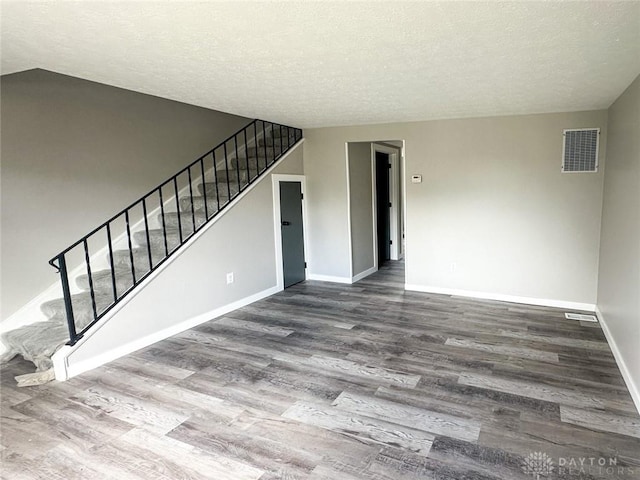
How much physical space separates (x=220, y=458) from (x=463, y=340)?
2.47 metres

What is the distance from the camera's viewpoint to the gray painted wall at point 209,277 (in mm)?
3607

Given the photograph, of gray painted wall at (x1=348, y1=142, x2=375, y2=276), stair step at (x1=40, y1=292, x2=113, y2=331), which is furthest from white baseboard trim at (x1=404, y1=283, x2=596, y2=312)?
stair step at (x1=40, y1=292, x2=113, y2=331)

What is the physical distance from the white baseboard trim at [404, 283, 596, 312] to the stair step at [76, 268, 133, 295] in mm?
3500

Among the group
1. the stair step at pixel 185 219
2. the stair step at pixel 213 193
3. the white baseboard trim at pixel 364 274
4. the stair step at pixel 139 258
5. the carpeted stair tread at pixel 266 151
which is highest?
the carpeted stair tread at pixel 266 151

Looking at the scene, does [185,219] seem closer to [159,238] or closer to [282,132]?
[159,238]

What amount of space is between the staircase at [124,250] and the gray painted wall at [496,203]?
141cm

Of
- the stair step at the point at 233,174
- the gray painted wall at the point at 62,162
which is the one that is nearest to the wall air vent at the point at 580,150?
the stair step at the point at 233,174

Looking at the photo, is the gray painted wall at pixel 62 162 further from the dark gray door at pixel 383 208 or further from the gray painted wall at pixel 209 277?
the dark gray door at pixel 383 208

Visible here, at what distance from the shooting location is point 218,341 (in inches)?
154

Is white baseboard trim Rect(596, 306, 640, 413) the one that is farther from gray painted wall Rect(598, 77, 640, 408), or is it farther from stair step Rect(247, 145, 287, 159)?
stair step Rect(247, 145, 287, 159)

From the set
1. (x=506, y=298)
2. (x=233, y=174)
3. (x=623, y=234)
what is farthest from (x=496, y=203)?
(x=233, y=174)

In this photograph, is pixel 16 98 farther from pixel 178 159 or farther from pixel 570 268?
pixel 570 268

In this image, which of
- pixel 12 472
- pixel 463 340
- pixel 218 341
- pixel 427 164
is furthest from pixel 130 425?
pixel 427 164

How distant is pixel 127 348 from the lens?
3.65 metres
